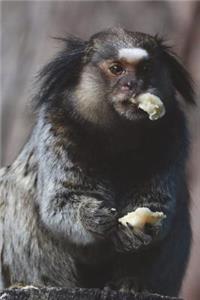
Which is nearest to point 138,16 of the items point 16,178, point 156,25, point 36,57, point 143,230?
point 156,25

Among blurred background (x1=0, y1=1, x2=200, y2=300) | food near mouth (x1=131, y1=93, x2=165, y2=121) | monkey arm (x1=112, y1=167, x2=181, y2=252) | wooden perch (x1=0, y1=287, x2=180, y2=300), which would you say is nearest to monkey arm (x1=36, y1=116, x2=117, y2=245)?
monkey arm (x1=112, y1=167, x2=181, y2=252)

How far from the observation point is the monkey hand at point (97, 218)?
6082mm

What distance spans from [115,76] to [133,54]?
16cm

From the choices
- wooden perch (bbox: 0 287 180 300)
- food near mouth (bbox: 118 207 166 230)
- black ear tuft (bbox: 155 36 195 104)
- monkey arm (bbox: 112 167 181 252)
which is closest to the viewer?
wooden perch (bbox: 0 287 180 300)

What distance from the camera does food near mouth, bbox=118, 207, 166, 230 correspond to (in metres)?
5.96

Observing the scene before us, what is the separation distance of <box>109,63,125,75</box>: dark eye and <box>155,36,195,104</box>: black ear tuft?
0.33 meters

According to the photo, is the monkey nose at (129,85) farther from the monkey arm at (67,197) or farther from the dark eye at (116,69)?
the monkey arm at (67,197)

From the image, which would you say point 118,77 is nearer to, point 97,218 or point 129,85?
point 129,85

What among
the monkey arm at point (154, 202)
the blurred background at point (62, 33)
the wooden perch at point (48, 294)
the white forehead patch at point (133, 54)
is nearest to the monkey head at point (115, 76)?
the white forehead patch at point (133, 54)

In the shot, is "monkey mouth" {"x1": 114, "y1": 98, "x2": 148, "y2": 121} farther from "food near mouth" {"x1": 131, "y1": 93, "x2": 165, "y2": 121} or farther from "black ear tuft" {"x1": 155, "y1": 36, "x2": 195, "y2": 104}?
"black ear tuft" {"x1": 155, "y1": 36, "x2": 195, "y2": 104}

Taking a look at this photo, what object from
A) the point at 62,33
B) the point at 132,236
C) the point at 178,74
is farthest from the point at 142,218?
the point at 62,33

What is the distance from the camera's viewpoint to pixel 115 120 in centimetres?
633

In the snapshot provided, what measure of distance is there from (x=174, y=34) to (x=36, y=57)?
1433 mm

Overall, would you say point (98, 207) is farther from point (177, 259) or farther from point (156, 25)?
point (156, 25)
